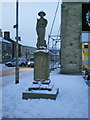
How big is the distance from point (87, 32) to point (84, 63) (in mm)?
2948

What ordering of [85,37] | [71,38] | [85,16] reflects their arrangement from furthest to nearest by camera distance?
1. [71,38]
2. [85,16]
3. [85,37]

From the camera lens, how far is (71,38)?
58.4 ft

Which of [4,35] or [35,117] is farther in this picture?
[4,35]

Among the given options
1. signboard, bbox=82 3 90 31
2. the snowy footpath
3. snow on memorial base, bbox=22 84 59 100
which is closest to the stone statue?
snow on memorial base, bbox=22 84 59 100

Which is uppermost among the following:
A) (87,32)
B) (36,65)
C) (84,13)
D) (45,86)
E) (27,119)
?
(84,13)

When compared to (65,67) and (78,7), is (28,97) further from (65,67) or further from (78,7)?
(78,7)

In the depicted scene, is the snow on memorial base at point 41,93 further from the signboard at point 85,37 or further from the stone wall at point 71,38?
the stone wall at point 71,38

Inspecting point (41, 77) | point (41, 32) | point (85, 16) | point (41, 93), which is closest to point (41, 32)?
point (41, 32)

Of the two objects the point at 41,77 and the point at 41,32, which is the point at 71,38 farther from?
the point at 41,77

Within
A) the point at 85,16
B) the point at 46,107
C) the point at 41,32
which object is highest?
the point at 85,16

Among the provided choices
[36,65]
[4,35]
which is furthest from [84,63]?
[4,35]

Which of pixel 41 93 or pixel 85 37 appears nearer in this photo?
pixel 41 93

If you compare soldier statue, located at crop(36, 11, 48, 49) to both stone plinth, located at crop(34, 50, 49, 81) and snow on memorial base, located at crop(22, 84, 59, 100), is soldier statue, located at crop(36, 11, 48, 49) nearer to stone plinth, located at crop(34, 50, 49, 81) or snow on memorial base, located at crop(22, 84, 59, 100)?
stone plinth, located at crop(34, 50, 49, 81)

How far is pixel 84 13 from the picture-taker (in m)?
17.7
